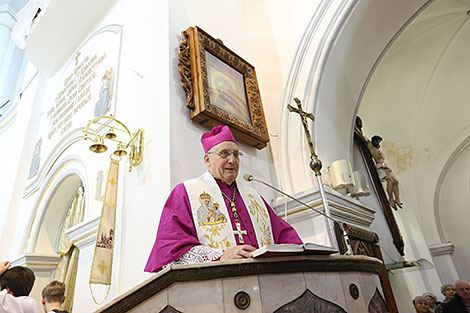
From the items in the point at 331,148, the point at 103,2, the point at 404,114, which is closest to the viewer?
the point at 331,148

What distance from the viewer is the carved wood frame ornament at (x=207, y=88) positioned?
3365 mm

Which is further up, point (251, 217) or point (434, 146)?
point (434, 146)

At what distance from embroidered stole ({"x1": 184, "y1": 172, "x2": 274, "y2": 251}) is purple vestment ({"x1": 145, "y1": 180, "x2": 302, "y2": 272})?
4 cm

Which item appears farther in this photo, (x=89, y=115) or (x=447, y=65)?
(x=447, y=65)


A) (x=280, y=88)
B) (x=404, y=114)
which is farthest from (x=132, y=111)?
(x=404, y=114)

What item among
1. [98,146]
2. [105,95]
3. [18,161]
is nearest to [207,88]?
[98,146]

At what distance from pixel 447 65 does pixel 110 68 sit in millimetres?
7910

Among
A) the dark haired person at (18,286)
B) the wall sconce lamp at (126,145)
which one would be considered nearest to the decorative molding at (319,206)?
the wall sconce lamp at (126,145)

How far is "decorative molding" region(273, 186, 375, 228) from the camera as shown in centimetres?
351

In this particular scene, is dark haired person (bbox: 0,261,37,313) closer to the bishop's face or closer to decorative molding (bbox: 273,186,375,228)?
the bishop's face

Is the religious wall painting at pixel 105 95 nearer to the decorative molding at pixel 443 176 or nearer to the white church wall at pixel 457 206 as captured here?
the decorative molding at pixel 443 176

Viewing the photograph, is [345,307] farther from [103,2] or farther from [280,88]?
[103,2]

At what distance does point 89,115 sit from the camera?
466 centimetres

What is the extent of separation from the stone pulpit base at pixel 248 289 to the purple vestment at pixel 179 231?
→ 17.5 inches
